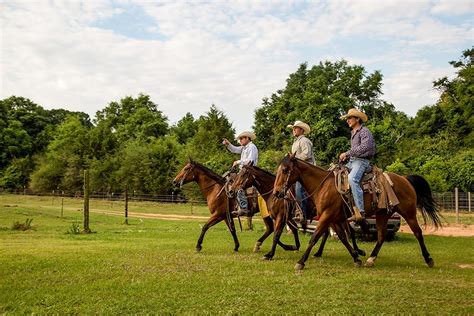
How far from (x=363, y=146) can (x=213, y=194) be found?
442 cm

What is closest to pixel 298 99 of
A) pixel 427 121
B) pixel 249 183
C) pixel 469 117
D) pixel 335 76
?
pixel 335 76

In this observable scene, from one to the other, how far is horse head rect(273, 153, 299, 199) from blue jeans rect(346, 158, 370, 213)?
48.5 inches

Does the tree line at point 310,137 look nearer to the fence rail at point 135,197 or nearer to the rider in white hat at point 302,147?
the fence rail at point 135,197

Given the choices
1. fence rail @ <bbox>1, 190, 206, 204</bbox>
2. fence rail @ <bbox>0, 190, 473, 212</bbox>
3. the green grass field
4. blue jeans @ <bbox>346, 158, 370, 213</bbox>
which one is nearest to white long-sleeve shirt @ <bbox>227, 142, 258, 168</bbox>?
the green grass field

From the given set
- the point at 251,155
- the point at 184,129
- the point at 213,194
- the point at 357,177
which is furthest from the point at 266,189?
the point at 184,129

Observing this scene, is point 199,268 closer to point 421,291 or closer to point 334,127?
point 421,291

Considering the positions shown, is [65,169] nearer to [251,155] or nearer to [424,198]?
[251,155]

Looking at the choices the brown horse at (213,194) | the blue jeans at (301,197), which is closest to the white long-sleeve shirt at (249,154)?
the brown horse at (213,194)

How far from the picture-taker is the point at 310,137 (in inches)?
1762

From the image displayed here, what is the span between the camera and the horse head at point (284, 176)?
9586mm

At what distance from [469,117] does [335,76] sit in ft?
46.3

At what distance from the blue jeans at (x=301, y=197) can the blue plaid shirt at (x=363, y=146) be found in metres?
1.52

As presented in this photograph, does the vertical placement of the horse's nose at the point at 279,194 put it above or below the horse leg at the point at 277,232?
above

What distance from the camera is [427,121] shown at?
47.9m
